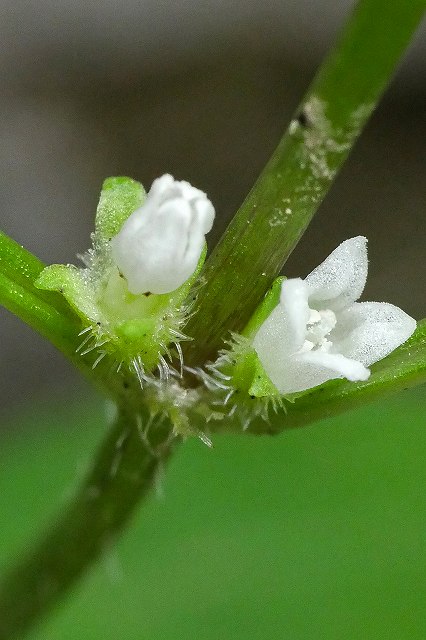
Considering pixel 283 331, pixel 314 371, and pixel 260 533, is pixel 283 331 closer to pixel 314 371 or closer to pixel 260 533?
pixel 314 371

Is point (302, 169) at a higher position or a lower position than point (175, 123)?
higher

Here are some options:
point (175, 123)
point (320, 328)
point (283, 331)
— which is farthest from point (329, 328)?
point (175, 123)

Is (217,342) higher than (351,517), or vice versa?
(217,342)

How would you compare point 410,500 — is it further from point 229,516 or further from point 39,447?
point 39,447

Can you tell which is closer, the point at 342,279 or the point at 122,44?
the point at 342,279

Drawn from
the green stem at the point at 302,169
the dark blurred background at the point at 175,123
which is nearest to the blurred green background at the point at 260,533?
the green stem at the point at 302,169

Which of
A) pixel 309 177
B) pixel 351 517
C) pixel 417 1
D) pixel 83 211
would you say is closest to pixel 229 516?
pixel 351 517

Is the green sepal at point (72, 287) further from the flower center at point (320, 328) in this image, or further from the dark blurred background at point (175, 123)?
the dark blurred background at point (175, 123)
